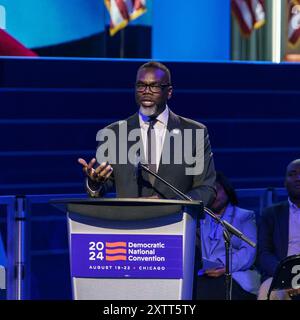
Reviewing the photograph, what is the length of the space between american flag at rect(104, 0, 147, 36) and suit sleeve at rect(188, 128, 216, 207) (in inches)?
155

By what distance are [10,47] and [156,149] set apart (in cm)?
351

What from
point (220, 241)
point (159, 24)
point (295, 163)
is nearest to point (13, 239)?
point (220, 241)

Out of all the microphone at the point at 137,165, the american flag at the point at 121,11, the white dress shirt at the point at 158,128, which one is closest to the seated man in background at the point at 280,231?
the white dress shirt at the point at 158,128

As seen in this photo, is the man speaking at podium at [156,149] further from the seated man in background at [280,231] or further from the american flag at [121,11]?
the american flag at [121,11]

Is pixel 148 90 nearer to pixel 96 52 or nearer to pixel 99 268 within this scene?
pixel 99 268

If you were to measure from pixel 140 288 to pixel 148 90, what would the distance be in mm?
975

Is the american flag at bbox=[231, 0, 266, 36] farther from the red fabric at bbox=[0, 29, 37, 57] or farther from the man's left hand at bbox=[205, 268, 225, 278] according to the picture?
the man's left hand at bbox=[205, 268, 225, 278]

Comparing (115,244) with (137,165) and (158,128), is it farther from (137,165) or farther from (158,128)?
(158,128)

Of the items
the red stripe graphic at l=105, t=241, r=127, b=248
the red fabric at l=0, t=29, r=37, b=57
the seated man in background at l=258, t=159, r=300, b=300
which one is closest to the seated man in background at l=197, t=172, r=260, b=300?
the seated man in background at l=258, t=159, r=300, b=300

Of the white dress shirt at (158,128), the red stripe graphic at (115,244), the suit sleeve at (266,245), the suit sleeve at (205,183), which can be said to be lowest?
the suit sleeve at (266,245)

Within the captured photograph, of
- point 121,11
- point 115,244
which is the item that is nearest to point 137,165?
point 115,244

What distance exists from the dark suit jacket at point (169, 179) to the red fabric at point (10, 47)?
3.28 meters

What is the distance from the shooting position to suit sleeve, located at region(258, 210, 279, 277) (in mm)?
6457

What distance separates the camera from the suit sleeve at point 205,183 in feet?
15.8
